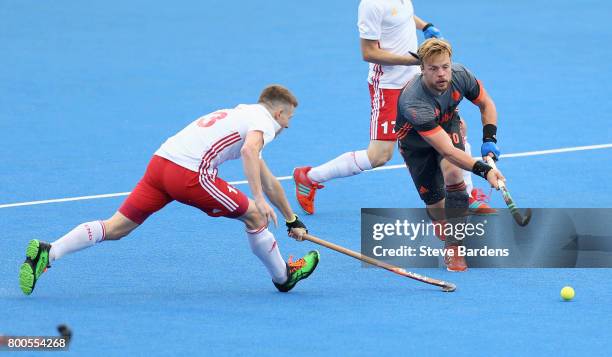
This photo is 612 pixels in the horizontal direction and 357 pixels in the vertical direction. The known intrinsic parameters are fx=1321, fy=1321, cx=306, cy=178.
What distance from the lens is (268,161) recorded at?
13.1 meters

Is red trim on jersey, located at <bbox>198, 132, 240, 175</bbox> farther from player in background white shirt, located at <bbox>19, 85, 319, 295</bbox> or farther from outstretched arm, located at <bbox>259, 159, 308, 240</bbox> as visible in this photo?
outstretched arm, located at <bbox>259, 159, 308, 240</bbox>

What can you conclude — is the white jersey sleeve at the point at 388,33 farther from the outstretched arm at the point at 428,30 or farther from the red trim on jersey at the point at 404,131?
the red trim on jersey at the point at 404,131

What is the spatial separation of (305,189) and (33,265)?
331 centimetres

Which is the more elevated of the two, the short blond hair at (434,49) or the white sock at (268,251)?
the short blond hair at (434,49)

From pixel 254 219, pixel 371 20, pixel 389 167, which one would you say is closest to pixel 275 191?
pixel 254 219

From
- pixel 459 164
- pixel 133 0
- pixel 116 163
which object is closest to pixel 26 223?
pixel 116 163

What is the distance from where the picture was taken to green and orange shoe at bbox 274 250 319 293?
30.1 feet

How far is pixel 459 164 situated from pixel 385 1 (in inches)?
92.9

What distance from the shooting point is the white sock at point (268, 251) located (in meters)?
8.95

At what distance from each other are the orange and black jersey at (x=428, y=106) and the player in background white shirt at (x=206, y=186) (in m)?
1.03

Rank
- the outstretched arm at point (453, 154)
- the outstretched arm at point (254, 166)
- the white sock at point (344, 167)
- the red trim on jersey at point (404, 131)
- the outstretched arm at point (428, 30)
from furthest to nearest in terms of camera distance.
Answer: the outstretched arm at point (428, 30) < the white sock at point (344, 167) < the red trim on jersey at point (404, 131) < the outstretched arm at point (453, 154) < the outstretched arm at point (254, 166)

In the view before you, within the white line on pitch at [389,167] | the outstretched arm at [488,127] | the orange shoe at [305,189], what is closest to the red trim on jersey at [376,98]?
the orange shoe at [305,189]

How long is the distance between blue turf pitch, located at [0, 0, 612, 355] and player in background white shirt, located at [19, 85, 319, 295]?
1.18 ft

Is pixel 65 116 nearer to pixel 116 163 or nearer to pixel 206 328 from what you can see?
pixel 116 163
